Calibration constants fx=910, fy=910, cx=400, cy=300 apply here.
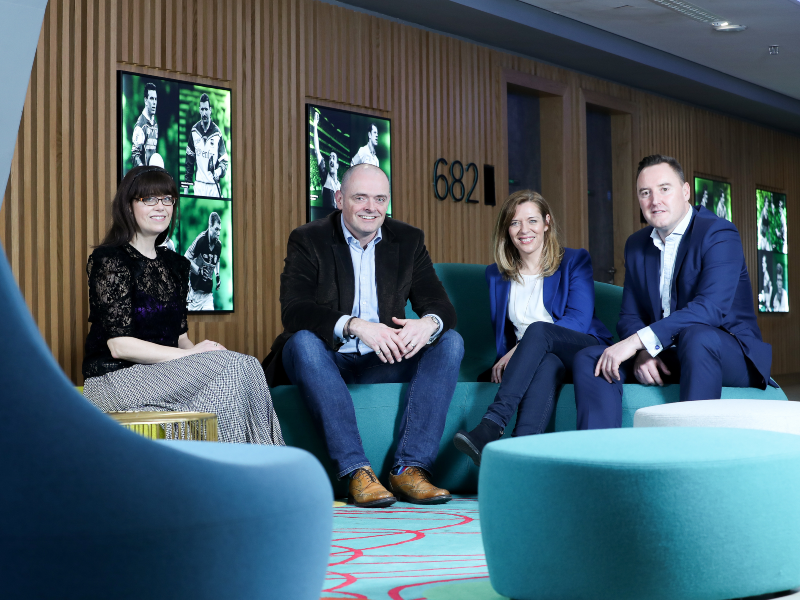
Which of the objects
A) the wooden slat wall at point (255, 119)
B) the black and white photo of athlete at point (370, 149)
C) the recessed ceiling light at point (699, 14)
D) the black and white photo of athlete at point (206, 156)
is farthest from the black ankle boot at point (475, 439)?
the recessed ceiling light at point (699, 14)

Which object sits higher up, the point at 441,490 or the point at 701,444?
the point at 701,444

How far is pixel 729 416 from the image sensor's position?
2488 mm

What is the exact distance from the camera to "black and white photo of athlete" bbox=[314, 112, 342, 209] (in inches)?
242

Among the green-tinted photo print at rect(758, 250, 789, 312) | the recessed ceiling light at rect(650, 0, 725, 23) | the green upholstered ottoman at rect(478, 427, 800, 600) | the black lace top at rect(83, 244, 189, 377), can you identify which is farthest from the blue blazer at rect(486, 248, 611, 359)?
the green-tinted photo print at rect(758, 250, 789, 312)

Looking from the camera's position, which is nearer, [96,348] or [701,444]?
[701,444]

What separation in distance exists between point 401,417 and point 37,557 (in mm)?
2394

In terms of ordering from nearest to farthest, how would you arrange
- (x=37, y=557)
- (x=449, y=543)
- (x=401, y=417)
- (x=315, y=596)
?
(x=37, y=557)
(x=315, y=596)
(x=449, y=543)
(x=401, y=417)

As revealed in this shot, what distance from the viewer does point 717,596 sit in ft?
5.43

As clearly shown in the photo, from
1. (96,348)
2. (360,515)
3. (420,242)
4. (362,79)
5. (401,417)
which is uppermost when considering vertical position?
(362,79)

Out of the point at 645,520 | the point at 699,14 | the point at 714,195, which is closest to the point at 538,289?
the point at 645,520

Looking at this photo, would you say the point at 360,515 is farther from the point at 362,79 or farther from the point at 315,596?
the point at 362,79

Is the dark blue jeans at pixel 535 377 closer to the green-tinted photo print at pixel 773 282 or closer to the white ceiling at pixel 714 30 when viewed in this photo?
the white ceiling at pixel 714 30

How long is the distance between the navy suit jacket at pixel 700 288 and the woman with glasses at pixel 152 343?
1.50 metres

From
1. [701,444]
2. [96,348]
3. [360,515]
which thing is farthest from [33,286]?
[701,444]
